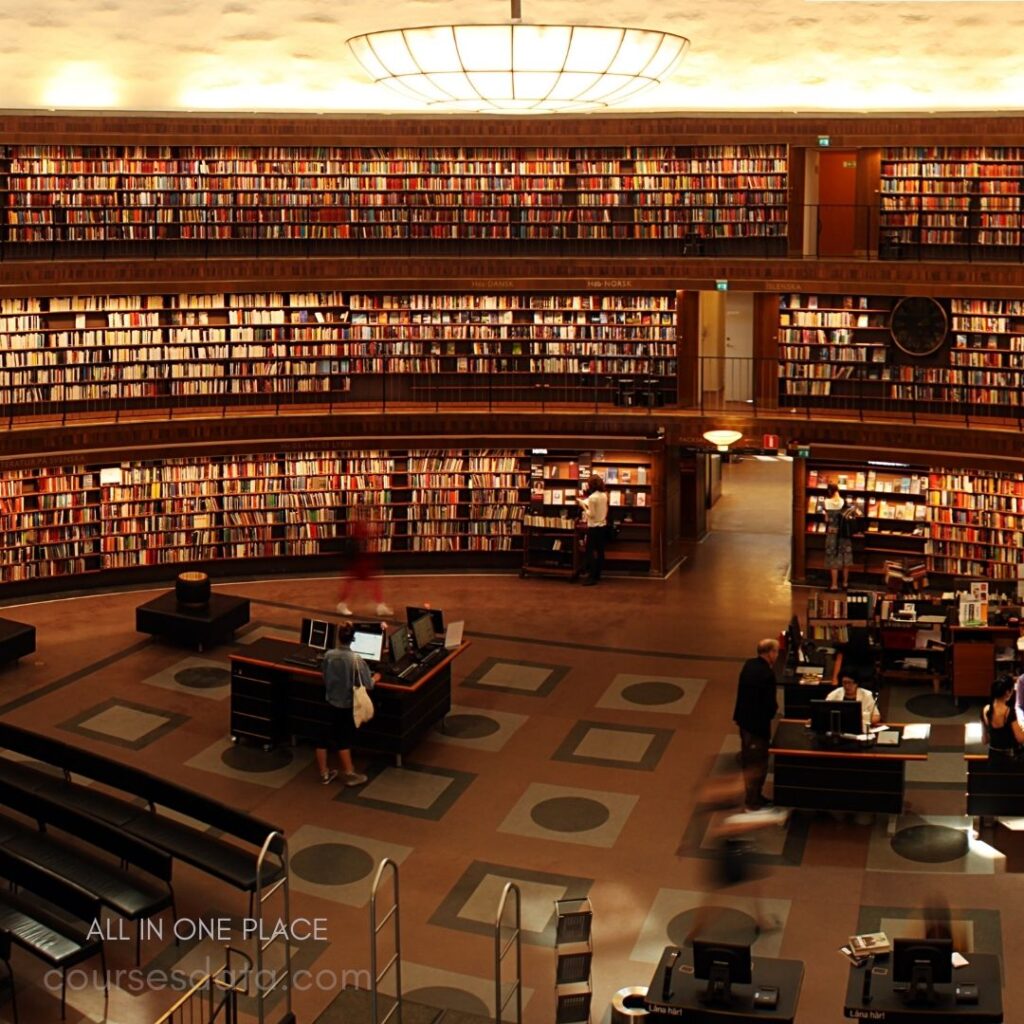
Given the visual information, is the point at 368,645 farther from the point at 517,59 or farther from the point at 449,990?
the point at 517,59

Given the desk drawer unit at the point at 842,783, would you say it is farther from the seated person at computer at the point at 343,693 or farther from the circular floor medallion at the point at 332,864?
the seated person at computer at the point at 343,693

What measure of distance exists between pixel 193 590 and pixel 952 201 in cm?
978

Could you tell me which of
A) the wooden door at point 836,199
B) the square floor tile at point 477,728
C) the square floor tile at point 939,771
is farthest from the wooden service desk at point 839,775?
the wooden door at point 836,199

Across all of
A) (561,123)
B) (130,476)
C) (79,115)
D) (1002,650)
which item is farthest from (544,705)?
(79,115)

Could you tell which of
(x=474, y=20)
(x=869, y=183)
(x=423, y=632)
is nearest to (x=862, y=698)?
(x=423, y=632)

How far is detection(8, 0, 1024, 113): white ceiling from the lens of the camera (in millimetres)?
9961

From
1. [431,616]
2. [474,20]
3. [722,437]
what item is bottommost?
[431,616]

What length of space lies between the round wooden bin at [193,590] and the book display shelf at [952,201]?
28.7ft

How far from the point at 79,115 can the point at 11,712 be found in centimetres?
729

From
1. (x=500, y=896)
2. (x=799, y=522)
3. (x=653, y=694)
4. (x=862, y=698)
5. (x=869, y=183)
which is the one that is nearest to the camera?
(x=500, y=896)

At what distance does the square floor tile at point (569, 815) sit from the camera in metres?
10.1

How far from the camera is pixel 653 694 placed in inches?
508

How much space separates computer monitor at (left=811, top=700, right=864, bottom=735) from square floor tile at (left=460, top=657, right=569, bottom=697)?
10.9ft
